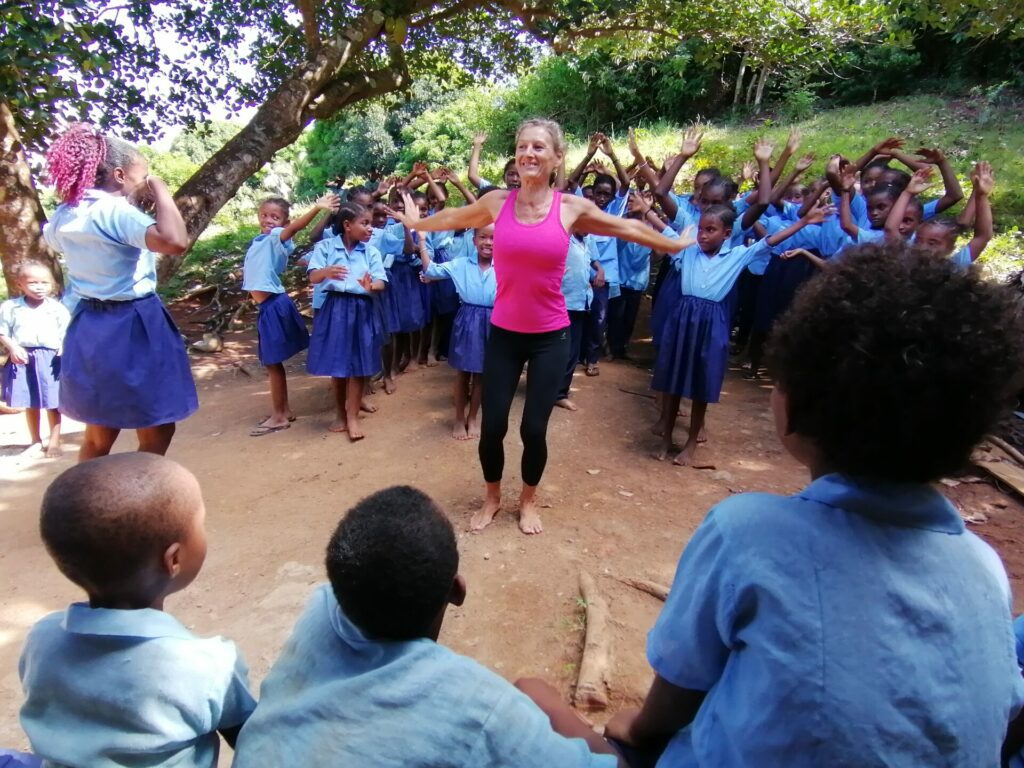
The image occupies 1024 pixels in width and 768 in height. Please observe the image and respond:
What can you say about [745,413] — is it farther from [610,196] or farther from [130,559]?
[130,559]

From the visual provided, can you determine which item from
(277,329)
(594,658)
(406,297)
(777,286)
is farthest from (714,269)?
(277,329)

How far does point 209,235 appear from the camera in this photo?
16188mm

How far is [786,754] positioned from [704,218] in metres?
3.34

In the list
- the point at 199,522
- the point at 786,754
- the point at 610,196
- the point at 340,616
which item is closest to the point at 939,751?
the point at 786,754

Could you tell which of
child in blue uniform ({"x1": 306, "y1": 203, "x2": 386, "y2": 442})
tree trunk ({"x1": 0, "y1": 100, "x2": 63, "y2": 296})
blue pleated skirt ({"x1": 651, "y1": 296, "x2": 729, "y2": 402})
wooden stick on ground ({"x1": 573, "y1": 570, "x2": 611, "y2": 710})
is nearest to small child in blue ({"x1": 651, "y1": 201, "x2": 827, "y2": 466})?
blue pleated skirt ({"x1": 651, "y1": 296, "x2": 729, "y2": 402})

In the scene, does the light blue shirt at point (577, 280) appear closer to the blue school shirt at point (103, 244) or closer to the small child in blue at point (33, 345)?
the blue school shirt at point (103, 244)

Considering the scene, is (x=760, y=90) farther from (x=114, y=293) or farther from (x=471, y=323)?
(x=114, y=293)

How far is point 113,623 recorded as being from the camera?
1.22 meters

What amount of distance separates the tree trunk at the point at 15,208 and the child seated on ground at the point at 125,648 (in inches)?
195

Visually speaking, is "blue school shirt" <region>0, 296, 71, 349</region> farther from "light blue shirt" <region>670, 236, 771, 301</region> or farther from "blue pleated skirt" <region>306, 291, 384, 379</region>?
"light blue shirt" <region>670, 236, 771, 301</region>

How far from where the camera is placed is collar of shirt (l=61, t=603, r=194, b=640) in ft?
3.97

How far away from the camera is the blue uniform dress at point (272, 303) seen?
4516mm

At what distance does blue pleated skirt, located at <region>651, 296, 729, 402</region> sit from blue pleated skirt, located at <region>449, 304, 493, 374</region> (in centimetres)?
119

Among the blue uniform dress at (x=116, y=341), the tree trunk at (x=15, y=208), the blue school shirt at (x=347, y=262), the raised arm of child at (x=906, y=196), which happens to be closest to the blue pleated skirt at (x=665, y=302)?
the raised arm of child at (x=906, y=196)
